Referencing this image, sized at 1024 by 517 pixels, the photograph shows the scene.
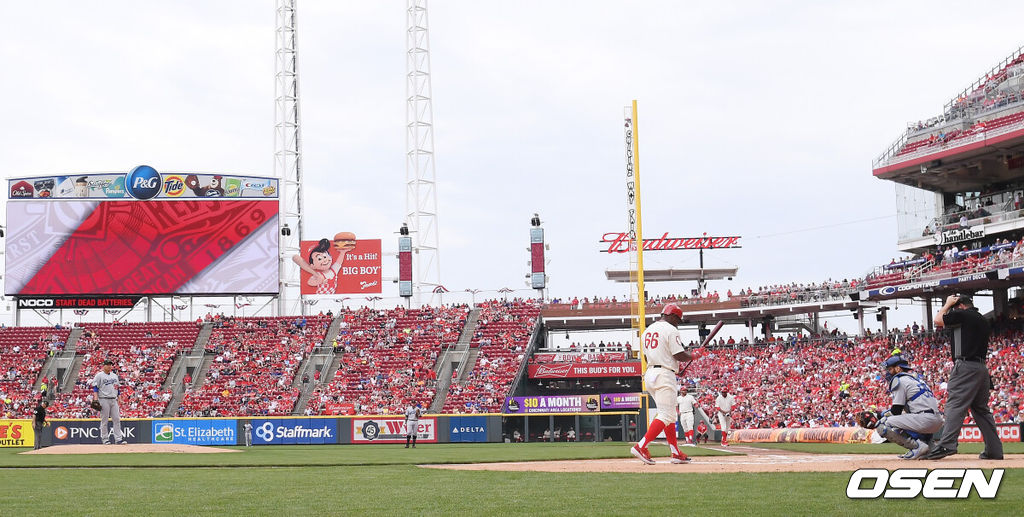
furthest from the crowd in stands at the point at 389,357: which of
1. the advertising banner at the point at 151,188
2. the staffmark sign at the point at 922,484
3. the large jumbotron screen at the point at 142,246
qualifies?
the staffmark sign at the point at 922,484

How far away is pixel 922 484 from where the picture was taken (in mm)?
6789

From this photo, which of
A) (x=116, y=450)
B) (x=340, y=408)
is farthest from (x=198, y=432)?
(x=116, y=450)

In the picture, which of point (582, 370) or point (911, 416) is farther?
point (582, 370)

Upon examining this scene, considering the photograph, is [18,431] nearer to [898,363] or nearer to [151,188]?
[151,188]

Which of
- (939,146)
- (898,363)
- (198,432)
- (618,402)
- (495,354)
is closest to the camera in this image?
(898,363)

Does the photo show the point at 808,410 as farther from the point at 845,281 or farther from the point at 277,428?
the point at 277,428

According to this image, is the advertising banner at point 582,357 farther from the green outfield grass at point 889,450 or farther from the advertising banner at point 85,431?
the green outfield grass at point 889,450

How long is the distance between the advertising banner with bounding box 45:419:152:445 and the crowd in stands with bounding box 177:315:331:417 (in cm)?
443

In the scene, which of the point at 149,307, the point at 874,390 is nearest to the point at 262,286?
the point at 149,307

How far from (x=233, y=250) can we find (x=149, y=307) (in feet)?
18.6

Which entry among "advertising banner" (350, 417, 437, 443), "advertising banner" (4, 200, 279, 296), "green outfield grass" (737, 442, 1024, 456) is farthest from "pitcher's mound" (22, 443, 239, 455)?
"advertising banner" (4, 200, 279, 296)

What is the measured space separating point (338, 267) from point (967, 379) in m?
44.7

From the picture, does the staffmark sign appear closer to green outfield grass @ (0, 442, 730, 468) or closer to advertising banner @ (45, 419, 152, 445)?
green outfield grass @ (0, 442, 730, 468)

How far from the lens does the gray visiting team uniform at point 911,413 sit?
10.6 m
